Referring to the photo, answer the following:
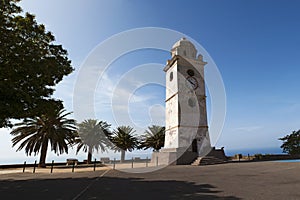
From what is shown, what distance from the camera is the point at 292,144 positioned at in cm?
3750

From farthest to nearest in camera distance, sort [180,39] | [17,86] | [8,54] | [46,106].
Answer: [180,39], [46,106], [17,86], [8,54]

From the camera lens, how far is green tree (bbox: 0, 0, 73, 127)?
10.4 m

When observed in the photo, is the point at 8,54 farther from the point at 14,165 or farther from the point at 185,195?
the point at 14,165

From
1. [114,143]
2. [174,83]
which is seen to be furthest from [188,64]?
[114,143]

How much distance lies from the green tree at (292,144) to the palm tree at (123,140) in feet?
95.2

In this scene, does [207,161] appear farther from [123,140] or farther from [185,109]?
[123,140]

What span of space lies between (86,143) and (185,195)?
3203 centimetres

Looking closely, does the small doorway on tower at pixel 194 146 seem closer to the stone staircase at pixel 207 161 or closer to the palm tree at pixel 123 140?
the stone staircase at pixel 207 161

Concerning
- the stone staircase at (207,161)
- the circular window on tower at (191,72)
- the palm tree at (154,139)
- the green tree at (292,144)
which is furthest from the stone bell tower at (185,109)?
the green tree at (292,144)

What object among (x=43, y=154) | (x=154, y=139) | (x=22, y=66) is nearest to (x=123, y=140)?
(x=154, y=139)

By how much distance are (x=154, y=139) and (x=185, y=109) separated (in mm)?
15922

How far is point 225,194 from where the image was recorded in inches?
267

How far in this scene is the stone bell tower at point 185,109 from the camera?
2555cm

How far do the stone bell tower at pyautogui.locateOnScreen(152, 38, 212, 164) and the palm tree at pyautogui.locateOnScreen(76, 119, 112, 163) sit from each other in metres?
13.5
